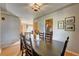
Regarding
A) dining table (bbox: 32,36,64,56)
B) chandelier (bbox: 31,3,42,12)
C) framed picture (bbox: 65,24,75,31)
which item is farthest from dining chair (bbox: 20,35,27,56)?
framed picture (bbox: 65,24,75,31)

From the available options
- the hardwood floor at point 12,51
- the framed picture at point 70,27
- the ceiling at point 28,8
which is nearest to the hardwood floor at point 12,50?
the hardwood floor at point 12,51

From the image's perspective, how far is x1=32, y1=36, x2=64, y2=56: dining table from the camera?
1.84m

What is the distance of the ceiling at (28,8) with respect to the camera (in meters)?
1.94

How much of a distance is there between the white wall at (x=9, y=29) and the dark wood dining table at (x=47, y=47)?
0.36m

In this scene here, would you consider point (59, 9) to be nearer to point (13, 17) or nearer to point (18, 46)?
point (13, 17)

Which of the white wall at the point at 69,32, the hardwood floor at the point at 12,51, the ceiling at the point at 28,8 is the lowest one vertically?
the hardwood floor at the point at 12,51

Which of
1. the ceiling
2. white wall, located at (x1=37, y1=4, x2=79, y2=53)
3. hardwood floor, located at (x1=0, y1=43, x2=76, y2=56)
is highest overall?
the ceiling

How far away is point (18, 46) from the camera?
6.70 feet

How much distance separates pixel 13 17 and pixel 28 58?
0.72 m

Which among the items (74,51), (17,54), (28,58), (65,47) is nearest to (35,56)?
(28,58)

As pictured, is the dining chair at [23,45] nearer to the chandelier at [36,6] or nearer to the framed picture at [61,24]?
the chandelier at [36,6]

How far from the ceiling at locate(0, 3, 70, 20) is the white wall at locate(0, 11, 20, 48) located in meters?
0.11

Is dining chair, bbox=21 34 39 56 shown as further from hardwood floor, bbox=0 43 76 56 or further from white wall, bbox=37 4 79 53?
white wall, bbox=37 4 79 53

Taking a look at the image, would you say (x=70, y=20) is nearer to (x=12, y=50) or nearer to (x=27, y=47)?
(x=27, y=47)
